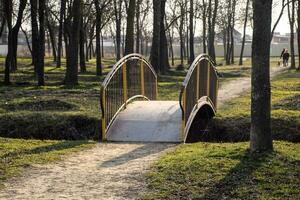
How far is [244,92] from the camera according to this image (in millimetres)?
22969

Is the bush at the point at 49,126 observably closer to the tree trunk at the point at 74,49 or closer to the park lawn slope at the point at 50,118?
the park lawn slope at the point at 50,118

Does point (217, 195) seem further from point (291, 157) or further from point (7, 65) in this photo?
point (7, 65)

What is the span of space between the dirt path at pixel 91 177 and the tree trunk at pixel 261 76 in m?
1.83

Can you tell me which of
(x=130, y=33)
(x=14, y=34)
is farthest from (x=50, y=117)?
(x=14, y=34)

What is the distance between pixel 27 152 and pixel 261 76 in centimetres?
431

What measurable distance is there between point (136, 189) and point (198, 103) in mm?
6814

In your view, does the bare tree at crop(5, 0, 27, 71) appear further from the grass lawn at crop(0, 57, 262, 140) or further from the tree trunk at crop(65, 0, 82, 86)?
the grass lawn at crop(0, 57, 262, 140)

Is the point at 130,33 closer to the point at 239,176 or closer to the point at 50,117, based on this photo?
the point at 50,117

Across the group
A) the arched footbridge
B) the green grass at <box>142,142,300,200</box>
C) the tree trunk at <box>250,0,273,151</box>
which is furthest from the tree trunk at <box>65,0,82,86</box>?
the tree trunk at <box>250,0,273,151</box>

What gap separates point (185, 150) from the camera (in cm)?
984

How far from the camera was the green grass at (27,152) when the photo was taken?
8.41 metres

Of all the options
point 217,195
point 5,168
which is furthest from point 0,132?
point 217,195

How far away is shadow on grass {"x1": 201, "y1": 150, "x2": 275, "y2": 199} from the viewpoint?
22.8ft

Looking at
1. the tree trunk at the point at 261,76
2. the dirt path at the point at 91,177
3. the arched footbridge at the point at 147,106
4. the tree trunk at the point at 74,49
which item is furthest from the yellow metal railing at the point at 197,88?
the tree trunk at the point at 74,49
